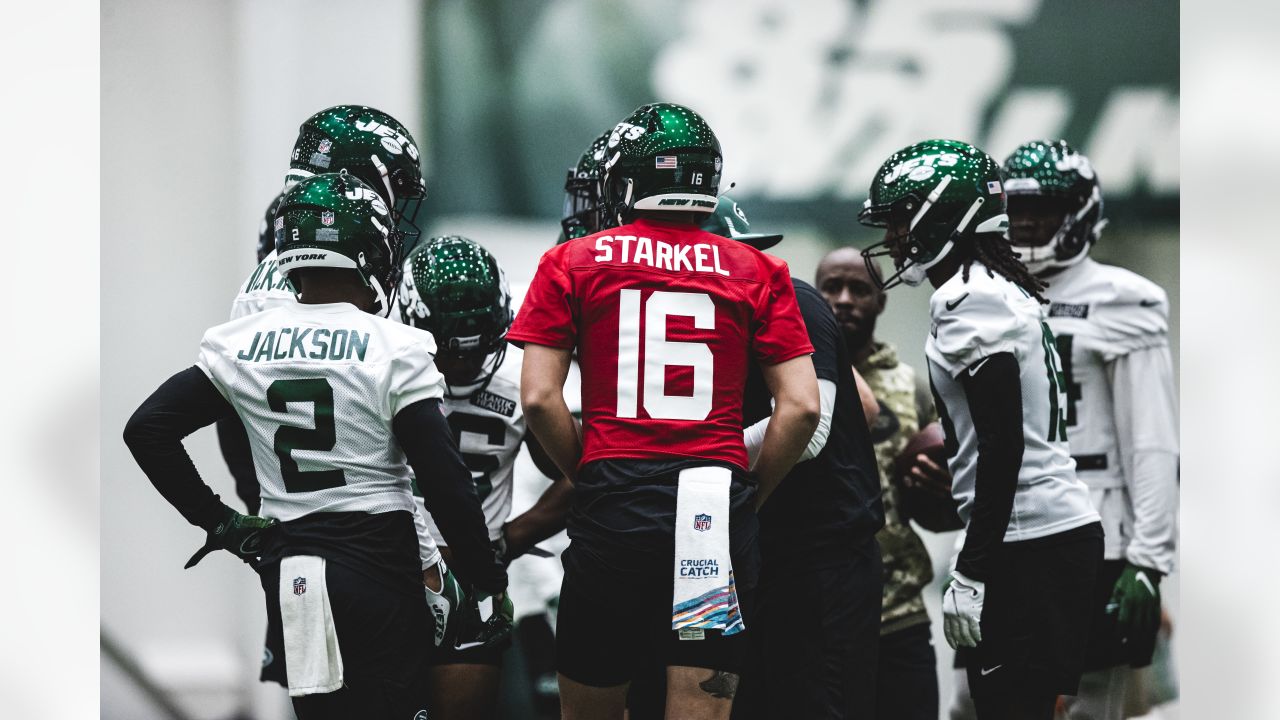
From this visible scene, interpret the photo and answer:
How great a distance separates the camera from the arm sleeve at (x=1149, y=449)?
419 centimetres

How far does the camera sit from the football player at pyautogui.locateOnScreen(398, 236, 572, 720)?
3.57 meters

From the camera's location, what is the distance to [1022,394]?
10.7ft

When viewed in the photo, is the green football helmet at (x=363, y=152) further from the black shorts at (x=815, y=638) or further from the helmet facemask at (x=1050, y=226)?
the helmet facemask at (x=1050, y=226)

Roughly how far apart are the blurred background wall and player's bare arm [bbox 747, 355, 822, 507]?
106 inches

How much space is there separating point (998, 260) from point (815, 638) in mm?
1138

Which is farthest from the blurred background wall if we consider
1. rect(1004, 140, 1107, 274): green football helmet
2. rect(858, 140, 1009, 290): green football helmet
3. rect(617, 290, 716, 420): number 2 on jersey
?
rect(617, 290, 716, 420): number 2 on jersey

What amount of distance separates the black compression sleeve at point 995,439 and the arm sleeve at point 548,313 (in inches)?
42.5

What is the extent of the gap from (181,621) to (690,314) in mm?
3497

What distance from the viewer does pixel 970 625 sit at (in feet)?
10.6

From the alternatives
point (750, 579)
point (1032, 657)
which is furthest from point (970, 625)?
point (750, 579)

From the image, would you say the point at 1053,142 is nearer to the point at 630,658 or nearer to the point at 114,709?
the point at 630,658

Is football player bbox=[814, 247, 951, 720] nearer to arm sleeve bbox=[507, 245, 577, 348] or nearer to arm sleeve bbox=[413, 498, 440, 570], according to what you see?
arm sleeve bbox=[507, 245, 577, 348]

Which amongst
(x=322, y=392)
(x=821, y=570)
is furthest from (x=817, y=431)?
(x=322, y=392)

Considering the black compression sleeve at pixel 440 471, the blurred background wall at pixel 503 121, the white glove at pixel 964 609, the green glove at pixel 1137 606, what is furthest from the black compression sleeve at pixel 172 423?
the green glove at pixel 1137 606
